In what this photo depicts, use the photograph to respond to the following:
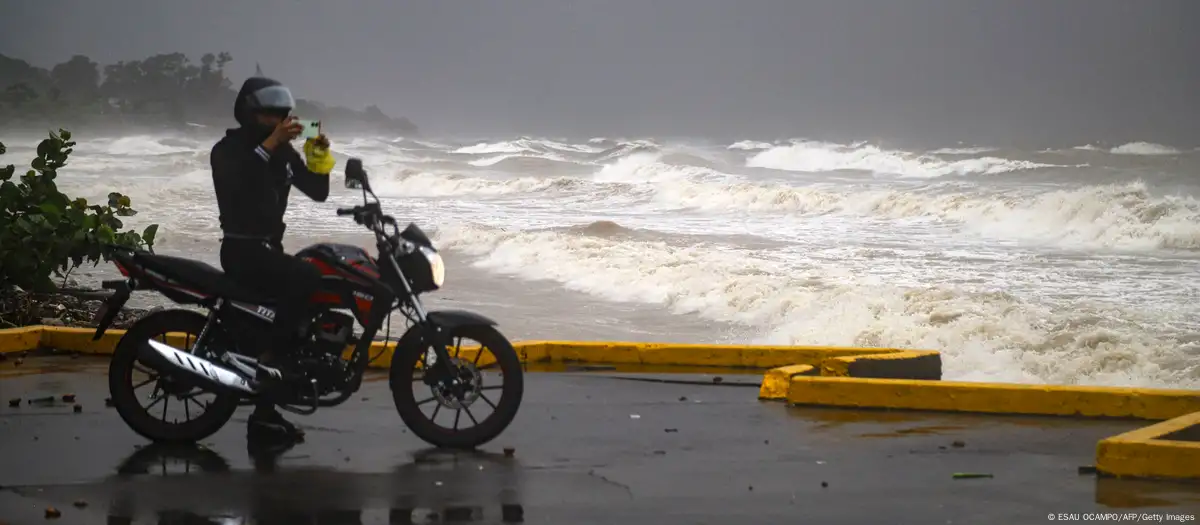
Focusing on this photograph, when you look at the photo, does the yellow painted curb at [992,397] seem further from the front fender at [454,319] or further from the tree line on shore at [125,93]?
the tree line on shore at [125,93]

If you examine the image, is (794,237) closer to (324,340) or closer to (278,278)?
(324,340)

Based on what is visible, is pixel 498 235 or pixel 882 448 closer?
pixel 882 448

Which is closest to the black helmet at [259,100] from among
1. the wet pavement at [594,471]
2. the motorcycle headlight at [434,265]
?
the motorcycle headlight at [434,265]

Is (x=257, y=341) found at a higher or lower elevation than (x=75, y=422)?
higher

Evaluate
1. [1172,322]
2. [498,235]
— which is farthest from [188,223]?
[1172,322]

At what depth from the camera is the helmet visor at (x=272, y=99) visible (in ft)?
19.7

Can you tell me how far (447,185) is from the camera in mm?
47406

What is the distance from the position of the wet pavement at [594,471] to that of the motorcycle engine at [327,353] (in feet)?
0.99

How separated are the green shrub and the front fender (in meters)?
5.66

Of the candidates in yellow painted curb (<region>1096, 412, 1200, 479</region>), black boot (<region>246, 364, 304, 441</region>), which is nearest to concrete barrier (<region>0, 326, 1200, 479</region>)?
yellow painted curb (<region>1096, 412, 1200, 479</region>)

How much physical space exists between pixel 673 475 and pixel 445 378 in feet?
3.42

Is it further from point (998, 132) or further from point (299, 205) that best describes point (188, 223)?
point (998, 132)

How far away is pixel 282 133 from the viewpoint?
5973mm

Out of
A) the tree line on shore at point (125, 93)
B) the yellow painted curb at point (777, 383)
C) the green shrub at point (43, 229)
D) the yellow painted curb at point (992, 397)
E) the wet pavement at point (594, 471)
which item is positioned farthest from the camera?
the tree line on shore at point (125, 93)
